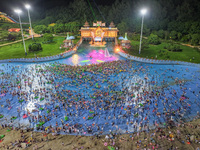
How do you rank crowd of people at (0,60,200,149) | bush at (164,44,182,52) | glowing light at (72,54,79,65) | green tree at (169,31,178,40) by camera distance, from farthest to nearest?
green tree at (169,31,178,40)
bush at (164,44,182,52)
glowing light at (72,54,79,65)
crowd of people at (0,60,200,149)

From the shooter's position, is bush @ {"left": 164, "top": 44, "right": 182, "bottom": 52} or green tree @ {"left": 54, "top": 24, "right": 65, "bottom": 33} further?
green tree @ {"left": 54, "top": 24, "right": 65, "bottom": 33}

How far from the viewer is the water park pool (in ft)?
92.1

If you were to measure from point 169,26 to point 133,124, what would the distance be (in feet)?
262

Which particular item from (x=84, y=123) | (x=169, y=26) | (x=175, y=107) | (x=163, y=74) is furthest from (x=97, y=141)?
(x=169, y=26)

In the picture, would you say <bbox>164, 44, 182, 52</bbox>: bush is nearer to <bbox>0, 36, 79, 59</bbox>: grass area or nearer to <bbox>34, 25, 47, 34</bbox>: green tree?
<bbox>0, 36, 79, 59</bbox>: grass area

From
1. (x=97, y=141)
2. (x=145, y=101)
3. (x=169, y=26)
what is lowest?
(x=97, y=141)

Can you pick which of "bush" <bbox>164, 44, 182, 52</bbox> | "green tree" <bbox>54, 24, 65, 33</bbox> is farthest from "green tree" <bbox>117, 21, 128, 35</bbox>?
"green tree" <bbox>54, 24, 65, 33</bbox>

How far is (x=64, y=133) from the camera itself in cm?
2561

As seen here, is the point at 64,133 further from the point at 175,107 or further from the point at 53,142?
the point at 175,107

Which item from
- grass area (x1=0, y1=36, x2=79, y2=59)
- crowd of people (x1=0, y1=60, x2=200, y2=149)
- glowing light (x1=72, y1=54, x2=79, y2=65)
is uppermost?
grass area (x1=0, y1=36, x2=79, y2=59)

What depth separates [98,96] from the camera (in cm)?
3469

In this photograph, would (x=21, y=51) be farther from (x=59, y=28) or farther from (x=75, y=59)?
(x=59, y=28)

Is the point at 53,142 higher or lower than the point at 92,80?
lower

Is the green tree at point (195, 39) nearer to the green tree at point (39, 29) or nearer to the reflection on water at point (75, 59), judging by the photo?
the reflection on water at point (75, 59)
